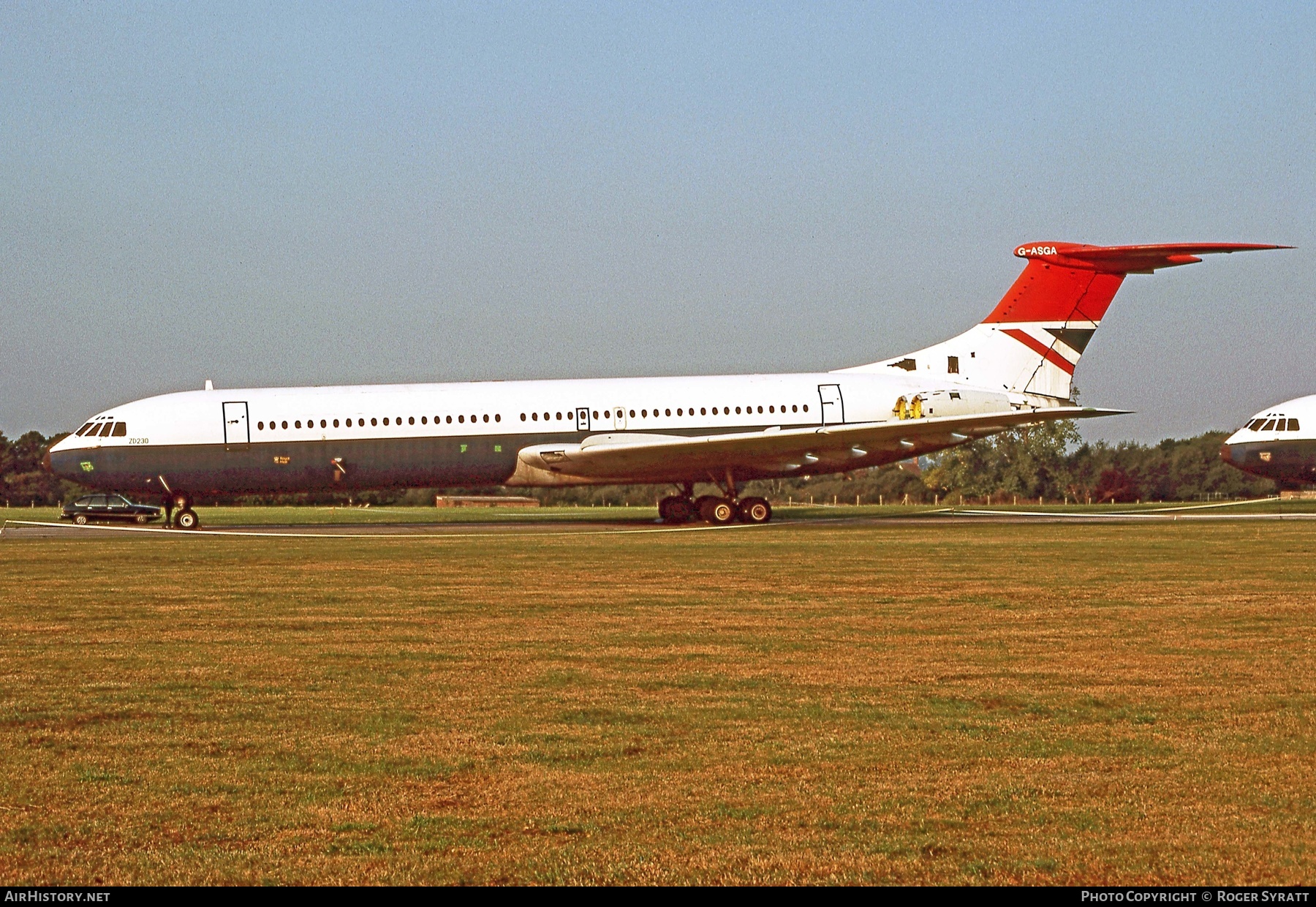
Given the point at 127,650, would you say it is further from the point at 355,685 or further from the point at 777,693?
the point at 777,693

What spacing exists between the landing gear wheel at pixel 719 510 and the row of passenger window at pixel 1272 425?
55.2 ft

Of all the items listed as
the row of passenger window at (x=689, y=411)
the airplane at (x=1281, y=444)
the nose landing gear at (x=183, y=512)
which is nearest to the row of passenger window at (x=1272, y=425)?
the airplane at (x=1281, y=444)

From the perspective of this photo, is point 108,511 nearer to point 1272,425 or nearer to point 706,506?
point 706,506

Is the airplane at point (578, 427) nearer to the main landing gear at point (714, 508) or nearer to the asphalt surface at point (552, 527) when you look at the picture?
the main landing gear at point (714, 508)

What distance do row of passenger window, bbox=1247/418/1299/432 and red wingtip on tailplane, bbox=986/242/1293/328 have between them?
803 centimetres

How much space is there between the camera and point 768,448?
3450 centimetres

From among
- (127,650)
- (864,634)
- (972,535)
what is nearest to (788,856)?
(864,634)

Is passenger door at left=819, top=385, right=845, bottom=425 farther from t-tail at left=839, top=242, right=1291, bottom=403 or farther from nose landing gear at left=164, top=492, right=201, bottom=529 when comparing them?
nose landing gear at left=164, top=492, right=201, bottom=529

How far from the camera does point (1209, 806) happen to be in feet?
20.3

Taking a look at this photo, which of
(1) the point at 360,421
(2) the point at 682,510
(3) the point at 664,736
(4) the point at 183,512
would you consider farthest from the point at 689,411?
(3) the point at 664,736

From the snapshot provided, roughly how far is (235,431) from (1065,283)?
21.9 metres

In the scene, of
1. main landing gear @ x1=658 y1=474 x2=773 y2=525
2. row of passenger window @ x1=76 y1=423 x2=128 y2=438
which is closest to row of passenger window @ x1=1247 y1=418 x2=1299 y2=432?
main landing gear @ x1=658 y1=474 x2=773 y2=525

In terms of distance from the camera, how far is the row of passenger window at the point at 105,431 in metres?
35.3
